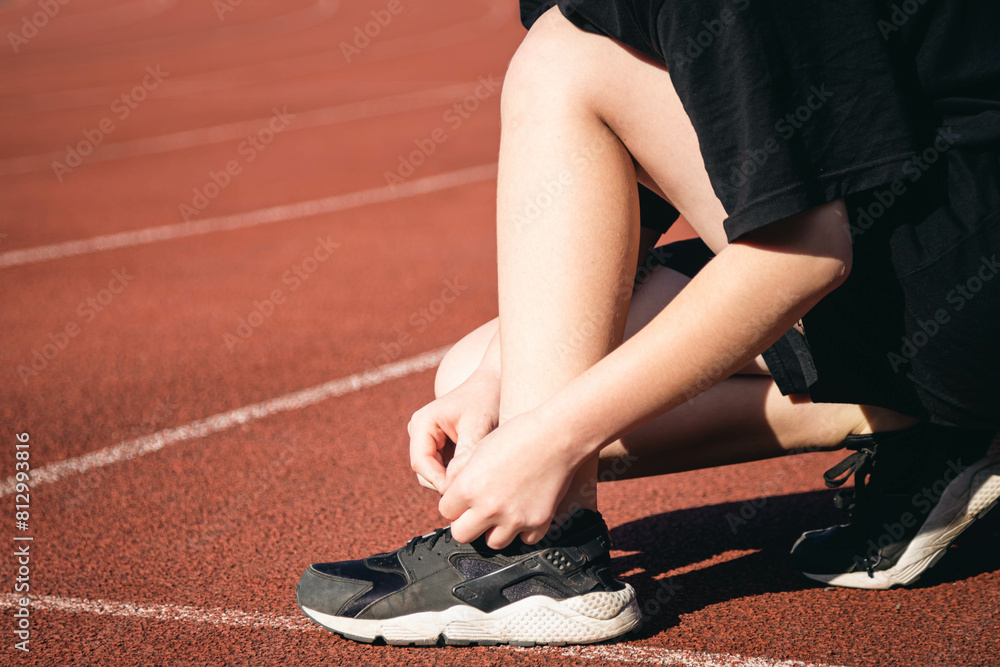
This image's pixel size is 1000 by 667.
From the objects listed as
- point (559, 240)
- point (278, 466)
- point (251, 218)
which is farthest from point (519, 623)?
point (251, 218)

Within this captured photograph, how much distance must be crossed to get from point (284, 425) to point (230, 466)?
0.39m

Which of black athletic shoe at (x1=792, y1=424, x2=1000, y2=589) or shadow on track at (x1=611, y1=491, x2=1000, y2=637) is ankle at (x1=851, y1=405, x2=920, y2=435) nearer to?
black athletic shoe at (x1=792, y1=424, x2=1000, y2=589)

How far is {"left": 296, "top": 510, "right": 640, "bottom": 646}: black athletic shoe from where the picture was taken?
1.64 meters

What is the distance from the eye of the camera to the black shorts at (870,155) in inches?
49.5

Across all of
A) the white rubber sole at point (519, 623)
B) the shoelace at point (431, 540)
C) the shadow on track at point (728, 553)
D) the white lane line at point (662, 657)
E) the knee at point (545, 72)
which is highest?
the knee at point (545, 72)

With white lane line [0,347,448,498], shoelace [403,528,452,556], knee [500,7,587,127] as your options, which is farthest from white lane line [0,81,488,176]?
knee [500,7,587,127]

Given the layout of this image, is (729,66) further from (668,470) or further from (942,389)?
(668,470)

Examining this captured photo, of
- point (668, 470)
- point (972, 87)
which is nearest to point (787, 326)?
point (972, 87)

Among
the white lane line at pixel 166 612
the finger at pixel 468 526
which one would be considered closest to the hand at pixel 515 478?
the finger at pixel 468 526

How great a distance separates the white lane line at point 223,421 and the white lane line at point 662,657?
187 cm

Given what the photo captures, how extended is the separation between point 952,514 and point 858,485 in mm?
179

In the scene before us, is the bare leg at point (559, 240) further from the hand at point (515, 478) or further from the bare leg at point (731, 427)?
the bare leg at point (731, 427)

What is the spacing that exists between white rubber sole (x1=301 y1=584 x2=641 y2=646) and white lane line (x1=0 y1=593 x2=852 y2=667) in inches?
1.3

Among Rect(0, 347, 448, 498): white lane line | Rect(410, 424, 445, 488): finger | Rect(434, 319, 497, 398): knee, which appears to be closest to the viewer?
Rect(410, 424, 445, 488): finger
